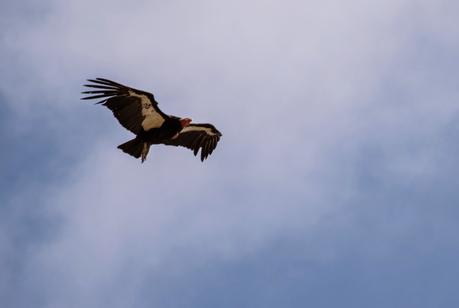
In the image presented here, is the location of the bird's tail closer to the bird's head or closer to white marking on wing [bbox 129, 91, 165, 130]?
white marking on wing [bbox 129, 91, 165, 130]

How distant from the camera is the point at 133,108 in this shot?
152ft

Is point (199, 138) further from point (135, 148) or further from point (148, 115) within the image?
point (135, 148)

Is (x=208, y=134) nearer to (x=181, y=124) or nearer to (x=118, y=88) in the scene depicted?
(x=181, y=124)

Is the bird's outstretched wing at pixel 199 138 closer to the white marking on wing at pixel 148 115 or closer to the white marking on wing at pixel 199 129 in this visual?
the white marking on wing at pixel 199 129

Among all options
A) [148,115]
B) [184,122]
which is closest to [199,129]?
[184,122]

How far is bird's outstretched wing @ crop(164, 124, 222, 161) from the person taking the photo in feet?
163

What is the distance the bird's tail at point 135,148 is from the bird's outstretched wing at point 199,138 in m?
3.69

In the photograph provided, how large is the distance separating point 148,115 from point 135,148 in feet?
4.98

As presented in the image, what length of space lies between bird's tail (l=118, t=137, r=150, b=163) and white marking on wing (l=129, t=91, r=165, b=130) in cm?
80

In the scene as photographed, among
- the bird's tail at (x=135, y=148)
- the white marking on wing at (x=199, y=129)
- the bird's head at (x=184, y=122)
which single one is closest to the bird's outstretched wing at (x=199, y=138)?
the white marking on wing at (x=199, y=129)

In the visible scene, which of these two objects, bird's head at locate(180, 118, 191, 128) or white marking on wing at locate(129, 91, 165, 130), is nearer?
white marking on wing at locate(129, 91, 165, 130)

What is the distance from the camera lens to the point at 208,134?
5009cm

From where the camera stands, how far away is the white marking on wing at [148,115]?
46.0 meters

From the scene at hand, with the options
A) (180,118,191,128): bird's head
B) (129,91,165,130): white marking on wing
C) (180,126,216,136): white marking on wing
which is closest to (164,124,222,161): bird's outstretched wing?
(180,126,216,136): white marking on wing
